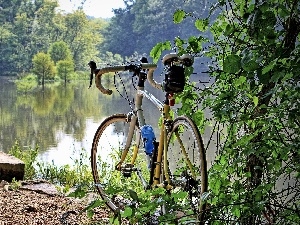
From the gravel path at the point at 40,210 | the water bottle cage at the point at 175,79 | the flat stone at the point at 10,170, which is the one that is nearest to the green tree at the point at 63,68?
the flat stone at the point at 10,170

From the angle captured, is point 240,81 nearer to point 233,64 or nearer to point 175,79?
point 233,64

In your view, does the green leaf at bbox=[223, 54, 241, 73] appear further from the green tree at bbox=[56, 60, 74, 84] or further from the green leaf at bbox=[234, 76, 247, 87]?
the green tree at bbox=[56, 60, 74, 84]

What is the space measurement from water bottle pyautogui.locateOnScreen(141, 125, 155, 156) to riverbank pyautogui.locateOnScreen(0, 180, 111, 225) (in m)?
0.41

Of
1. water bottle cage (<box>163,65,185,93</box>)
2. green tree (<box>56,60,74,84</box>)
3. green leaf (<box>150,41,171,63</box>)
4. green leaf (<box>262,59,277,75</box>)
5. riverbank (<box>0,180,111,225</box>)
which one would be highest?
green leaf (<box>150,41,171,63</box>)

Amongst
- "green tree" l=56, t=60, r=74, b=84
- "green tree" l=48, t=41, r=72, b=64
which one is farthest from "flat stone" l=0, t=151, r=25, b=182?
"green tree" l=48, t=41, r=72, b=64

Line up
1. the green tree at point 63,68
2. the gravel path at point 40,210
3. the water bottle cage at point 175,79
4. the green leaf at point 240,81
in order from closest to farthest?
1. the green leaf at point 240,81
2. the water bottle cage at point 175,79
3. the gravel path at point 40,210
4. the green tree at point 63,68

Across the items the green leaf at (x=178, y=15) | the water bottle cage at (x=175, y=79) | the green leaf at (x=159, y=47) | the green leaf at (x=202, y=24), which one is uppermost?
the green leaf at (x=178, y=15)

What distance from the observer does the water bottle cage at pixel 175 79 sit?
53.2 inches

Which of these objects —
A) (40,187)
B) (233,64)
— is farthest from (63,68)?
(233,64)

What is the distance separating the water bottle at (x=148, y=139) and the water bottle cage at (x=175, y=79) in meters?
0.38

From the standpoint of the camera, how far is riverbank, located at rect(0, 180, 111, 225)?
7.27 feet

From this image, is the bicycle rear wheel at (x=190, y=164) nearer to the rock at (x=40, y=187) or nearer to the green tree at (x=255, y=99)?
the green tree at (x=255, y=99)

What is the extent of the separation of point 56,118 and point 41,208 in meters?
8.37

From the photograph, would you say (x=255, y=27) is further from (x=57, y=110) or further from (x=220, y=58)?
(x=57, y=110)
